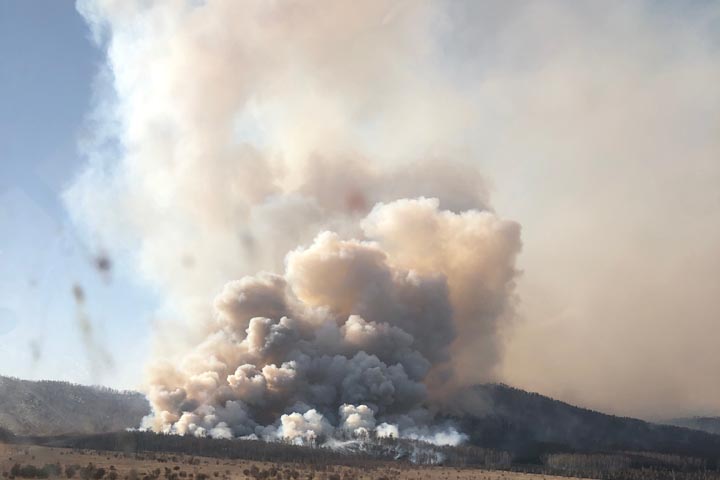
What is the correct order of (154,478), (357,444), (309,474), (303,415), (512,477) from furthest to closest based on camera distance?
(303,415) → (357,444) → (512,477) → (309,474) → (154,478)

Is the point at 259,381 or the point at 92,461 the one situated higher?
the point at 259,381

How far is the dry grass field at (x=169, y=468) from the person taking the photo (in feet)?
267

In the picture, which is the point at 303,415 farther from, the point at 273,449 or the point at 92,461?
the point at 92,461

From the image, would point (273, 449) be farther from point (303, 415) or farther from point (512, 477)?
point (512, 477)

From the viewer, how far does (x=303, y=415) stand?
175 meters

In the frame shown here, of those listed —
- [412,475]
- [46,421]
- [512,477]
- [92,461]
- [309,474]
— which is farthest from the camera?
[46,421]

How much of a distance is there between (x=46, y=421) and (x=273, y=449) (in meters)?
95.7

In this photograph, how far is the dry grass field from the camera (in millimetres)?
81450

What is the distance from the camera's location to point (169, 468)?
9162 cm

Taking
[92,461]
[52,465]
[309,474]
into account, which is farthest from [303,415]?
[52,465]

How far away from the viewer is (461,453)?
183000mm

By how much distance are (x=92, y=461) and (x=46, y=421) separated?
11931 centimetres

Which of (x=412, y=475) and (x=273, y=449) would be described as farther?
(x=273, y=449)

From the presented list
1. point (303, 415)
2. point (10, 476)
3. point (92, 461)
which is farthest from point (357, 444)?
point (10, 476)
